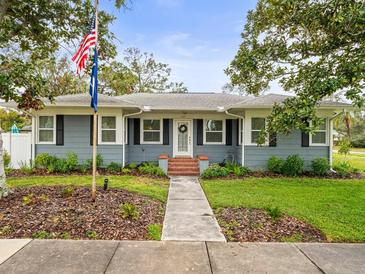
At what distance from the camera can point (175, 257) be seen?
3.47 metres

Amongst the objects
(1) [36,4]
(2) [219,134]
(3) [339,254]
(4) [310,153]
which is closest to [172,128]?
(2) [219,134]

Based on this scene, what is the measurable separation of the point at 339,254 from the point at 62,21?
8.81 m

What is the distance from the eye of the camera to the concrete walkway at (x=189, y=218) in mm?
4246

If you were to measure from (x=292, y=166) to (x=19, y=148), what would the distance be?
12.0 metres

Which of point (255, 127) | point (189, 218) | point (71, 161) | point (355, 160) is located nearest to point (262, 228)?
point (189, 218)

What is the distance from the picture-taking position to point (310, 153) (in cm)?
1082

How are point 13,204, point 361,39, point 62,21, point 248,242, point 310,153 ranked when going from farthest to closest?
point 310,153
point 62,21
point 13,204
point 361,39
point 248,242

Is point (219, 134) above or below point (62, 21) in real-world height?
below

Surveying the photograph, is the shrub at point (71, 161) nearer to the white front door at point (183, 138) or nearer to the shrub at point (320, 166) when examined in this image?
the white front door at point (183, 138)

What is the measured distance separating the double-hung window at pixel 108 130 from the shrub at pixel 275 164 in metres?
6.95

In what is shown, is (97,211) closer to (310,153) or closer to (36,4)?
(36,4)

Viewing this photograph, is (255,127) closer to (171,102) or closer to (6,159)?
(171,102)

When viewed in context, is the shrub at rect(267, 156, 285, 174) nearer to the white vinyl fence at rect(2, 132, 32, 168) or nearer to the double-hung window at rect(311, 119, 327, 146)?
the double-hung window at rect(311, 119, 327, 146)

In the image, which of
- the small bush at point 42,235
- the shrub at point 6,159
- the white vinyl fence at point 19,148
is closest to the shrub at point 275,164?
the small bush at point 42,235
